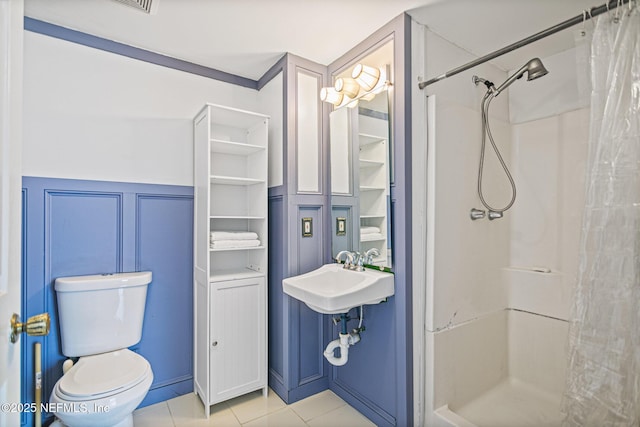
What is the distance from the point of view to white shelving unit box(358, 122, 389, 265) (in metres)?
1.87

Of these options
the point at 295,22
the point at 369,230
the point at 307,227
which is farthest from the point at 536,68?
the point at 307,227

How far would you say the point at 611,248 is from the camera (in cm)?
114

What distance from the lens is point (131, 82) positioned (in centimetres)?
210

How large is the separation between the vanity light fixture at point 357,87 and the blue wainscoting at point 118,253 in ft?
3.91

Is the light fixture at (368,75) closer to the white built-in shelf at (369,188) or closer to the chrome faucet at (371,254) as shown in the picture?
the white built-in shelf at (369,188)

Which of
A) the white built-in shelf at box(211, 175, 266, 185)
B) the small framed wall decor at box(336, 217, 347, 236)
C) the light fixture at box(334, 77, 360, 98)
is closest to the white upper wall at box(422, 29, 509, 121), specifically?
the light fixture at box(334, 77, 360, 98)

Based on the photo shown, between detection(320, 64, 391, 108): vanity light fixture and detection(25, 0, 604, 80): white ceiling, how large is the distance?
240mm

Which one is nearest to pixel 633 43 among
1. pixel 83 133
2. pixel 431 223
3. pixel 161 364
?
pixel 431 223

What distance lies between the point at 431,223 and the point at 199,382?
1.84m

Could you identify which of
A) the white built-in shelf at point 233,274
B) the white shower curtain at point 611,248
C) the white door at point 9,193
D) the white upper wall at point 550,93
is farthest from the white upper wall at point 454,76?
the white door at point 9,193

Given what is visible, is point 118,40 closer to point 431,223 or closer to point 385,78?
point 385,78

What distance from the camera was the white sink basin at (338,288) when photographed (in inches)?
64.3

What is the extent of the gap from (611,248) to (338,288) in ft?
4.35

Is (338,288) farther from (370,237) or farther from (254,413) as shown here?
(254,413)
